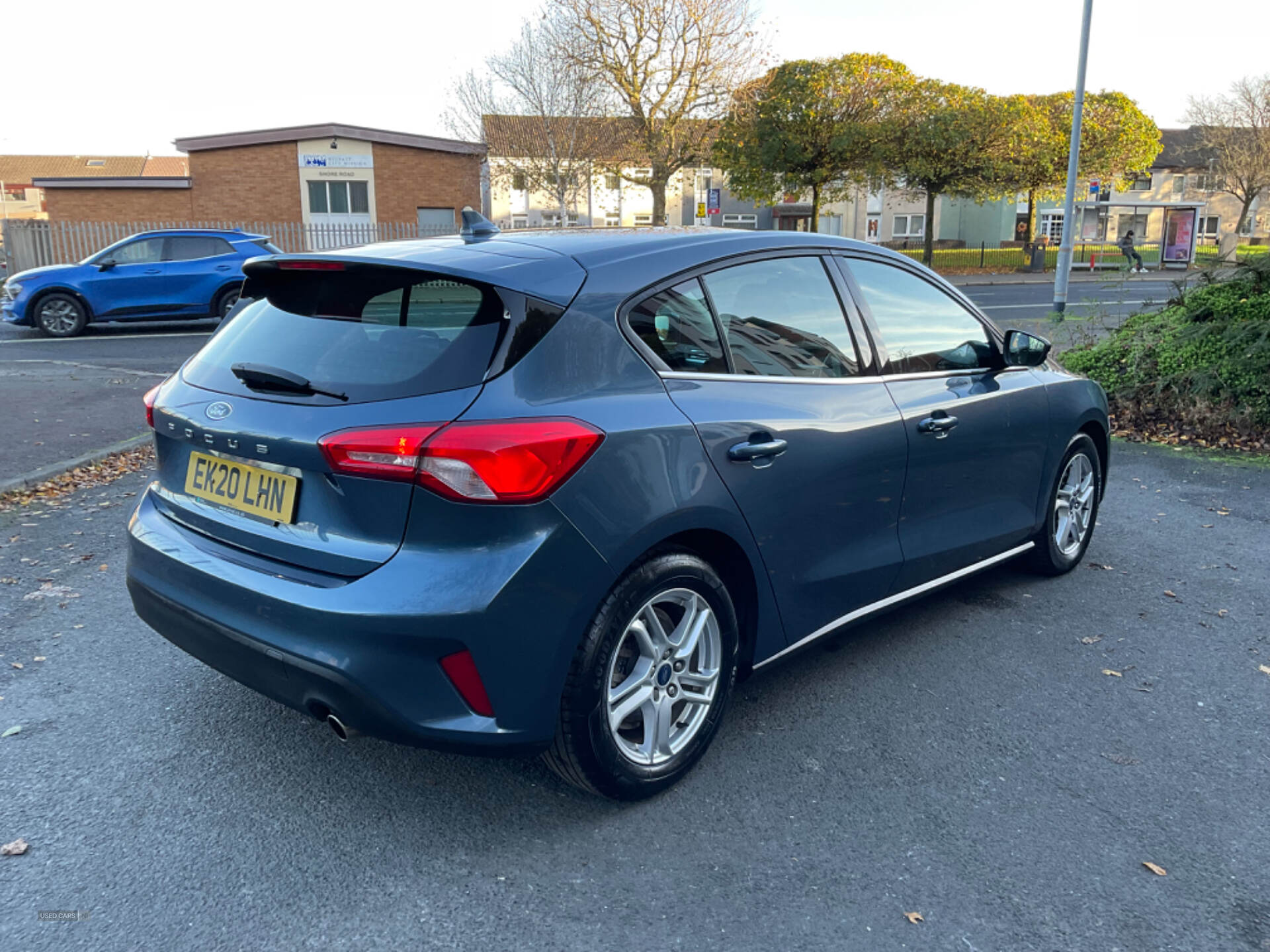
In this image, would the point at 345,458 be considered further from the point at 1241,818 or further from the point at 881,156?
the point at 881,156

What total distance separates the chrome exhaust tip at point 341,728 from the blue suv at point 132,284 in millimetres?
15440

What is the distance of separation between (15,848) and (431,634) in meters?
1.33

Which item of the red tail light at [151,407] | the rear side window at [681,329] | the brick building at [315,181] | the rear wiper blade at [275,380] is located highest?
the brick building at [315,181]

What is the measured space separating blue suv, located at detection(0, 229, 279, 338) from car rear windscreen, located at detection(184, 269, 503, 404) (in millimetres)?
14628

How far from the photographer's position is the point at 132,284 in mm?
16516

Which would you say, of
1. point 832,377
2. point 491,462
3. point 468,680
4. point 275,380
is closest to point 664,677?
point 468,680

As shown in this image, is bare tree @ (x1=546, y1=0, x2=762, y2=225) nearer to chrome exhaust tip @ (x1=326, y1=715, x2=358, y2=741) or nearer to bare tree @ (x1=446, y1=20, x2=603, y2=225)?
bare tree @ (x1=446, y1=20, x2=603, y2=225)

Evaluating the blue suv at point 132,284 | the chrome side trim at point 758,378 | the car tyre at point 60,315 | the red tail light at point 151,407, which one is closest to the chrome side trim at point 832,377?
the chrome side trim at point 758,378

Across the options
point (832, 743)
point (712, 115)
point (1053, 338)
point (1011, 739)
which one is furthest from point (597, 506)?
point (712, 115)

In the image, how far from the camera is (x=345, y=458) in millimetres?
2480

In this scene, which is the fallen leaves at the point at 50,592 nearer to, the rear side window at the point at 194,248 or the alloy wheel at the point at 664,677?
the alloy wheel at the point at 664,677

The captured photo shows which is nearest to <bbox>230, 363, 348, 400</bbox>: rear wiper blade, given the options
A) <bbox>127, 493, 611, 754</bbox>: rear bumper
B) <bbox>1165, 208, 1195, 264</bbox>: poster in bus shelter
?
<bbox>127, 493, 611, 754</bbox>: rear bumper

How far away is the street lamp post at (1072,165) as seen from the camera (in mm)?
→ 18203

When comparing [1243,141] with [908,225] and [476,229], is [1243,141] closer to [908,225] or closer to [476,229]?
[908,225]
